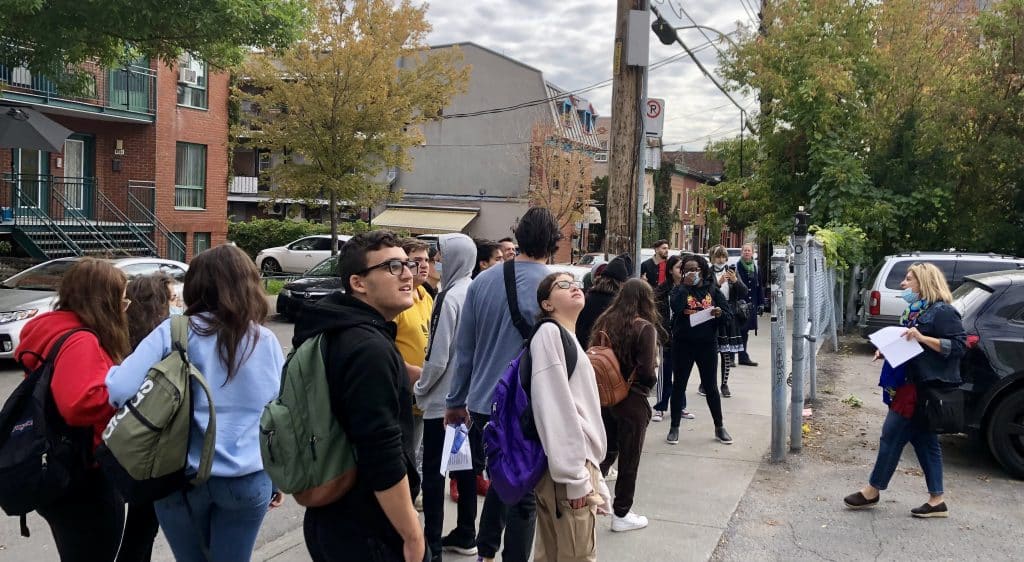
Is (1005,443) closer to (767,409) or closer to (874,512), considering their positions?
(874,512)

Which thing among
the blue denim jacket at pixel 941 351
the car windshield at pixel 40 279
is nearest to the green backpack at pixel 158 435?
the blue denim jacket at pixel 941 351

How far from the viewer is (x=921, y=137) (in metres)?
19.3

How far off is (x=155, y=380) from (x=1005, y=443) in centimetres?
669

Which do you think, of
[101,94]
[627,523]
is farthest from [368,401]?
[101,94]

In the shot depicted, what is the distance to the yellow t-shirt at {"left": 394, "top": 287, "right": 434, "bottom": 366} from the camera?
4.89 meters

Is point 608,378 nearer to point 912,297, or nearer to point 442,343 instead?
point 442,343

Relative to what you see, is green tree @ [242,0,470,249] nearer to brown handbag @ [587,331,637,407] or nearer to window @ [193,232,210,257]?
window @ [193,232,210,257]

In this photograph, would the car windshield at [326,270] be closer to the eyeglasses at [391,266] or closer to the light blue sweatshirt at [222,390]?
the light blue sweatshirt at [222,390]

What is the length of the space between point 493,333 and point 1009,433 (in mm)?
4876

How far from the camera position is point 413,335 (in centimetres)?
493

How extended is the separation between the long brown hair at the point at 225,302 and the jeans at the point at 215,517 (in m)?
0.40

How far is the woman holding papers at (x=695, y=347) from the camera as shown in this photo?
778cm

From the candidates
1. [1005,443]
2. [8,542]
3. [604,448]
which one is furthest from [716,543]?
[8,542]

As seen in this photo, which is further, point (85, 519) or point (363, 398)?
point (85, 519)
